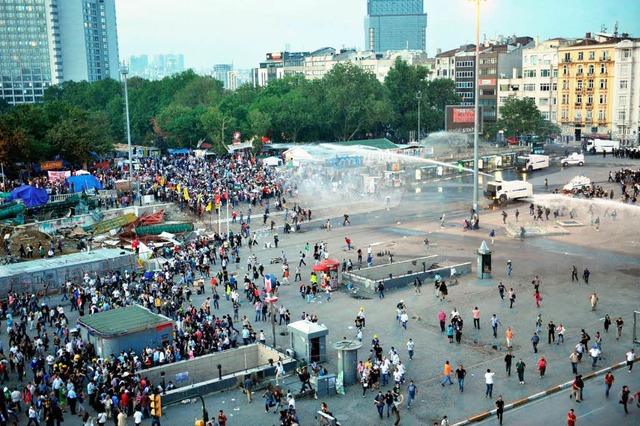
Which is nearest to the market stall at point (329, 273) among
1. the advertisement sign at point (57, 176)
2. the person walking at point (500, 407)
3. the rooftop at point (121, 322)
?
the rooftop at point (121, 322)

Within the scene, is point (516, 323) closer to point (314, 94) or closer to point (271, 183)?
point (271, 183)

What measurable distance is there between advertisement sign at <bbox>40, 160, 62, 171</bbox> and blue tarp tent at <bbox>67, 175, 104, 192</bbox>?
1173 centimetres

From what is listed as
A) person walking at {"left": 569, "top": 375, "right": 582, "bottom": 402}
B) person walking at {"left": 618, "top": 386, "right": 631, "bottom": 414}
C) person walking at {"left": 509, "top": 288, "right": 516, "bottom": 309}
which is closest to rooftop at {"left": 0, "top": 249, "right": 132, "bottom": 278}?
person walking at {"left": 509, "top": 288, "right": 516, "bottom": 309}

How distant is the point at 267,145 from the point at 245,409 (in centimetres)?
8040

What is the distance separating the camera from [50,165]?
80.6 meters

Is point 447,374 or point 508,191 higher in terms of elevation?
point 508,191

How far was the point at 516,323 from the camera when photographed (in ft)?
116

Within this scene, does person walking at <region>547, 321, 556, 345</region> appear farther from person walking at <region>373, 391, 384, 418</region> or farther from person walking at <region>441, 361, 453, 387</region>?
person walking at <region>373, 391, 384, 418</region>

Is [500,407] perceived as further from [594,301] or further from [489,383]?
[594,301]

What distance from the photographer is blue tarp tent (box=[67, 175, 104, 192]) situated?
69375 mm

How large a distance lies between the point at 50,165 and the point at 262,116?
110 ft

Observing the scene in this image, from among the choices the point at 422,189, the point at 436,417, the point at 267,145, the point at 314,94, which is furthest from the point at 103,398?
the point at 314,94

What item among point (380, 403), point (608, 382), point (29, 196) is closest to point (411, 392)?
point (380, 403)

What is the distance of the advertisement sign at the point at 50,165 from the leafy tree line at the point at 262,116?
1.18 meters
